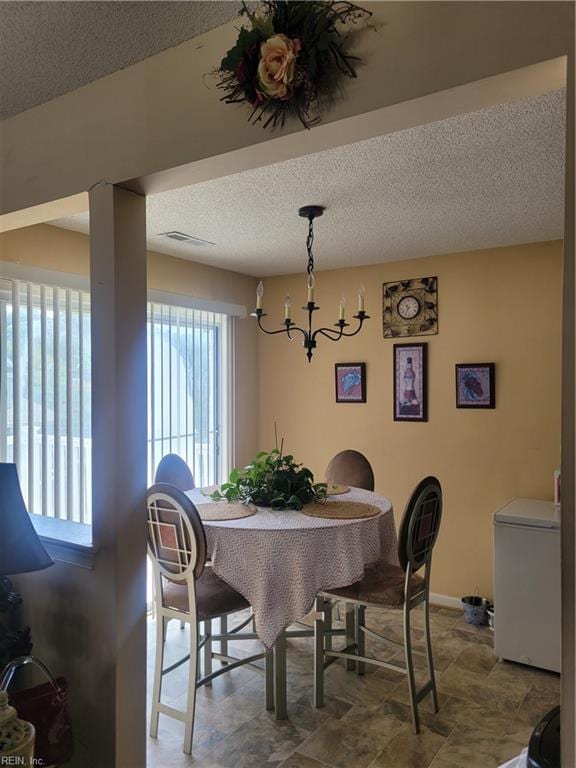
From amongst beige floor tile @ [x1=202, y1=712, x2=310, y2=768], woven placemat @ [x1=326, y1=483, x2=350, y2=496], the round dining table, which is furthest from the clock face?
beige floor tile @ [x1=202, y1=712, x2=310, y2=768]

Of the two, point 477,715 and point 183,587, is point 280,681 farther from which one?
point 477,715

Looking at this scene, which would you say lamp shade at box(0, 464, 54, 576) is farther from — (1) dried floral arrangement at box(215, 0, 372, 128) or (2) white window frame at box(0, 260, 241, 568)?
(1) dried floral arrangement at box(215, 0, 372, 128)

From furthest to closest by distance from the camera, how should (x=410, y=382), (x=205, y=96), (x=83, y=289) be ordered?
(x=410, y=382) < (x=83, y=289) < (x=205, y=96)

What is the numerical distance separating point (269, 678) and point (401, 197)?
2.42 meters

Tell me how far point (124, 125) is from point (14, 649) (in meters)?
1.71

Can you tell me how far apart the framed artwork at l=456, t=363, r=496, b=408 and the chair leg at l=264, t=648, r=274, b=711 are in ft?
6.77

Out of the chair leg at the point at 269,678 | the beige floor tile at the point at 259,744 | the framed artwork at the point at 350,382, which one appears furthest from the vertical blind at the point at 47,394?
the framed artwork at the point at 350,382

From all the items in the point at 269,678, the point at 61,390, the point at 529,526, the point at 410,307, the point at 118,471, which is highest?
the point at 410,307

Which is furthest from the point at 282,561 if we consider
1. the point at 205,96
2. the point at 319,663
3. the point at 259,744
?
the point at 205,96

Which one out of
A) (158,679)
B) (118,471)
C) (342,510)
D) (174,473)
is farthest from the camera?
(174,473)

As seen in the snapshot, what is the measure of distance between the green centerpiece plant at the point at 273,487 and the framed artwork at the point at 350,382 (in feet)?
4.31

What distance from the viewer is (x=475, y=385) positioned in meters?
3.66

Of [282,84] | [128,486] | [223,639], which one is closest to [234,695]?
[223,639]

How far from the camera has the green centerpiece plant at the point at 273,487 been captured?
279 cm
